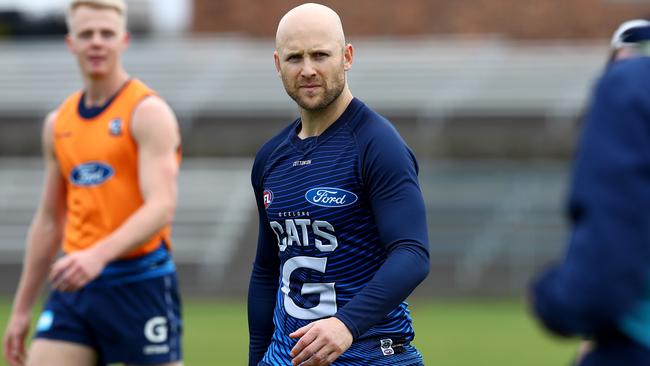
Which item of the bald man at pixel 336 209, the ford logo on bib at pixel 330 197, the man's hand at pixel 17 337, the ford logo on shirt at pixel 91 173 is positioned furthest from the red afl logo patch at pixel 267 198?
the man's hand at pixel 17 337

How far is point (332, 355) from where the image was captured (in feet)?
13.0

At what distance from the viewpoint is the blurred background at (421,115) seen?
19844 millimetres

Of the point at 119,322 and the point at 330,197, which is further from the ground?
the point at 330,197

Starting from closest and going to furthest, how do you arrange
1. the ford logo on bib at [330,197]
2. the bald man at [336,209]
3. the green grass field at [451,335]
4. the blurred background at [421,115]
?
the bald man at [336,209] → the ford logo on bib at [330,197] → the green grass field at [451,335] → the blurred background at [421,115]

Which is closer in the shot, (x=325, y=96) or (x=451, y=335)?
(x=325, y=96)

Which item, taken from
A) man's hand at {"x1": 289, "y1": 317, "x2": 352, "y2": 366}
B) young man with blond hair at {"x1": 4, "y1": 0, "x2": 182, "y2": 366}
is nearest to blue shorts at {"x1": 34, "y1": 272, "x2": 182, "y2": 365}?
young man with blond hair at {"x1": 4, "y1": 0, "x2": 182, "y2": 366}

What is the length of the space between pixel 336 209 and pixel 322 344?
0.61 meters

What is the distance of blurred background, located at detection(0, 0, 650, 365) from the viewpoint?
19.8m

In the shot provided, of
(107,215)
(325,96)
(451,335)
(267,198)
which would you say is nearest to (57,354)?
(107,215)

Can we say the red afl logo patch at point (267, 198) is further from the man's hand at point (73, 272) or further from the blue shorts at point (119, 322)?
the blue shorts at point (119, 322)

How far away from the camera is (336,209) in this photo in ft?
14.5

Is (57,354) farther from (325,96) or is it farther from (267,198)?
(325,96)

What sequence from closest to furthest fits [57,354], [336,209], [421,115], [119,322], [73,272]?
[336,209] → [73,272] → [57,354] → [119,322] → [421,115]

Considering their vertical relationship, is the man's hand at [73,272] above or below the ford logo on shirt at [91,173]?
below
